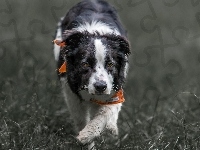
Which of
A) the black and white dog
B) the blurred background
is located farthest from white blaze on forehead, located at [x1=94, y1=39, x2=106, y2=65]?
the blurred background

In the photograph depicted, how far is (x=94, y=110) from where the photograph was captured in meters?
6.68

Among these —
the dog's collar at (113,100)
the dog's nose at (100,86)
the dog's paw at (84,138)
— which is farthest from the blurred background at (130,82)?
the dog's nose at (100,86)

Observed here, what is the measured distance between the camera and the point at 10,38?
10.1m

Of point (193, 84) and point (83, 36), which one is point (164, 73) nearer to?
point (193, 84)

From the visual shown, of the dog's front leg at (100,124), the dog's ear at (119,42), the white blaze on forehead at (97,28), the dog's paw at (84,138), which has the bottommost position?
the dog's paw at (84,138)

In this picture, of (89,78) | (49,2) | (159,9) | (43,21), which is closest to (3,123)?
(89,78)

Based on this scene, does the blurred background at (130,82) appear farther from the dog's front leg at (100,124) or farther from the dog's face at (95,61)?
the dog's face at (95,61)

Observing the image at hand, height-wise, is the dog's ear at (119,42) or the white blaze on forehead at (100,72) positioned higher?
the dog's ear at (119,42)

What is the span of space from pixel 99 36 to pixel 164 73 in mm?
3792

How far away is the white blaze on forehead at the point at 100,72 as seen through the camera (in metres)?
5.92

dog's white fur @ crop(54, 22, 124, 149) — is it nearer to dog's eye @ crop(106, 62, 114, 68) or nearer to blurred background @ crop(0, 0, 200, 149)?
dog's eye @ crop(106, 62, 114, 68)

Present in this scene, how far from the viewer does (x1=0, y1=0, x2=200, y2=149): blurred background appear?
6770 mm

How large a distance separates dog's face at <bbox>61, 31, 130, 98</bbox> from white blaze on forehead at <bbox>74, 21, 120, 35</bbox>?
15 cm

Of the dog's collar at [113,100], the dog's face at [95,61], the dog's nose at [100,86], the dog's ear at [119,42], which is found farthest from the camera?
the dog's collar at [113,100]
